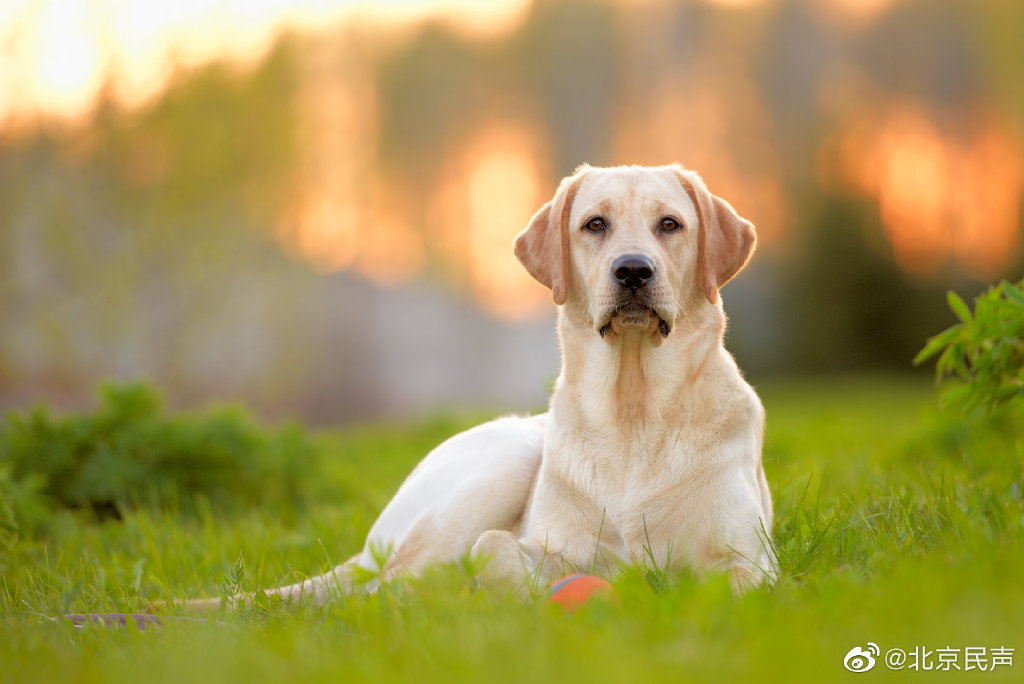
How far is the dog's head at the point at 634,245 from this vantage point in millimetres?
3492

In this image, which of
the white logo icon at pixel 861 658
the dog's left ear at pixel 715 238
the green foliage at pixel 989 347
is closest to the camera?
the white logo icon at pixel 861 658

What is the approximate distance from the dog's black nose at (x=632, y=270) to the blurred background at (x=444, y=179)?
32.5ft

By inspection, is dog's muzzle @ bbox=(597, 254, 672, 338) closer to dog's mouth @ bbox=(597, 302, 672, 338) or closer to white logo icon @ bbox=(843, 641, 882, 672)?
dog's mouth @ bbox=(597, 302, 672, 338)

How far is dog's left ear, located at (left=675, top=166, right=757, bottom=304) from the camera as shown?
371 cm

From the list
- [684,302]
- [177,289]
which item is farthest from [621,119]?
[684,302]

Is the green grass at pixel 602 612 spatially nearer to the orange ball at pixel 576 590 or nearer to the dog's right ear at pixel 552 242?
the orange ball at pixel 576 590

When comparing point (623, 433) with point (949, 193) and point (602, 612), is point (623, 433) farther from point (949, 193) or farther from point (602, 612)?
point (949, 193)

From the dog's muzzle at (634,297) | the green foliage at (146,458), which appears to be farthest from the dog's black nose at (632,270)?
the green foliage at (146,458)

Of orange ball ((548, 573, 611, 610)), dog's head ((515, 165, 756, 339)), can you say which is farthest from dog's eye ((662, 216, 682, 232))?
orange ball ((548, 573, 611, 610))

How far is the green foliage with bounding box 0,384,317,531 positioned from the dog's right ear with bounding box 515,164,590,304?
3.15 meters

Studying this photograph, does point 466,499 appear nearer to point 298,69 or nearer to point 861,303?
point 298,69

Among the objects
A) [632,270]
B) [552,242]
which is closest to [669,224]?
[632,270]

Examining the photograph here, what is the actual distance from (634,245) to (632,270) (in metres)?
0.15

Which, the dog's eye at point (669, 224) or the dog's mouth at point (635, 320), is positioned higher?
the dog's eye at point (669, 224)
